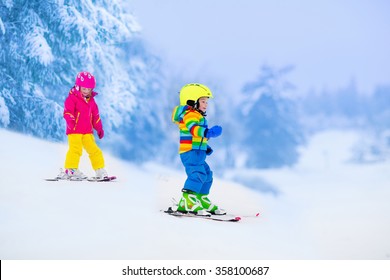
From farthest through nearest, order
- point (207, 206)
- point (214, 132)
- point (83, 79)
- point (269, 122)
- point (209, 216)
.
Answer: point (269, 122) → point (83, 79) → point (207, 206) → point (209, 216) → point (214, 132)

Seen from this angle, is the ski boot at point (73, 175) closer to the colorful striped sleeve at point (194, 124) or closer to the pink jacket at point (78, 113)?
the pink jacket at point (78, 113)

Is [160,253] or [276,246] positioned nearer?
[160,253]

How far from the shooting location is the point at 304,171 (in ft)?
60.4

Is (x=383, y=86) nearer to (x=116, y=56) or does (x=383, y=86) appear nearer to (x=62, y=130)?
(x=116, y=56)

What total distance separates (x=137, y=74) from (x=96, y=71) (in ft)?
7.61

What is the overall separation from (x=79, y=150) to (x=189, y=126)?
182 centimetres

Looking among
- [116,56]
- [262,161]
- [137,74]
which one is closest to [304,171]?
[262,161]

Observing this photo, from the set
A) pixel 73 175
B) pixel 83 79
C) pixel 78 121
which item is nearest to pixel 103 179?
pixel 73 175

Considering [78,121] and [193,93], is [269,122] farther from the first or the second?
[193,93]

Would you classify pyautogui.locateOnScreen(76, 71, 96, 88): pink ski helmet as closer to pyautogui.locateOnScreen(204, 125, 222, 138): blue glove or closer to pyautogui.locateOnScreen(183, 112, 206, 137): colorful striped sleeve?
pyautogui.locateOnScreen(183, 112, 206, 137): colorful striped sleeve

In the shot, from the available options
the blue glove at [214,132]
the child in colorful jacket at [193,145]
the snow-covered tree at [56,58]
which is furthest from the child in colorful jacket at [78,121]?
the snow-covered tree at [56,58]

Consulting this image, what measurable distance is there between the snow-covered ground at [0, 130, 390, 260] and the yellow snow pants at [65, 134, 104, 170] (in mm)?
308

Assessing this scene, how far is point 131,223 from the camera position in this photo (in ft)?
16.9

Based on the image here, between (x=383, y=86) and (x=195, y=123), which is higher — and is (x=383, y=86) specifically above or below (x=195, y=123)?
above
